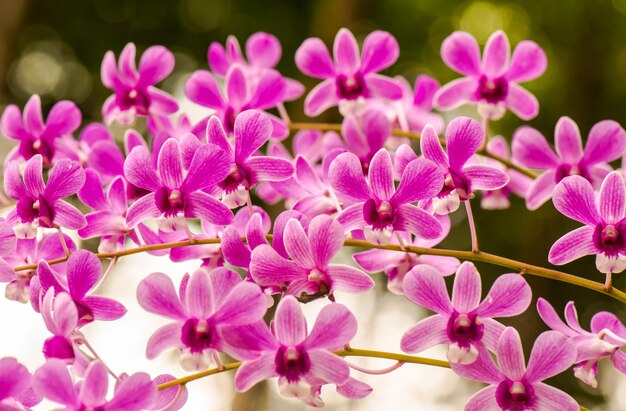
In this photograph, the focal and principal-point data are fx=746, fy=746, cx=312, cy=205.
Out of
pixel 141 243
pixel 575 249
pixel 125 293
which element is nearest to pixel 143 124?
pixel 125 293

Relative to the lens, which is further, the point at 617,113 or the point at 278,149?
the point at 617,113

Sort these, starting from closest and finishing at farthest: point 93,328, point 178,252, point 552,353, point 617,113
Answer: point 552,353 → point 178,252 → point 93,328 → point 617,113

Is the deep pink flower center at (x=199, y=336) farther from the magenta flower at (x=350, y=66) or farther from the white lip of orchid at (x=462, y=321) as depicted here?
the magenta flower at (x=350, y=66)

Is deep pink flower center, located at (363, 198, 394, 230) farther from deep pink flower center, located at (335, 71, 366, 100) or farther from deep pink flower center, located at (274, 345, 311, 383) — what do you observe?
deep pink flower center, located at (335, 71, 366, 100)

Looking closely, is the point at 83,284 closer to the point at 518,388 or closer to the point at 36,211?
Answer: the point at 36,211

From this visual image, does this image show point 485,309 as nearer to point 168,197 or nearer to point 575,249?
point 575,249


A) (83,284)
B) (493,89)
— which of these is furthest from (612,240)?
(83,284)

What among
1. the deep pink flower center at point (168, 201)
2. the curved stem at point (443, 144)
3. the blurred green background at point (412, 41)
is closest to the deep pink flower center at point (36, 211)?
the deep pink flower center at point (168, 201)
